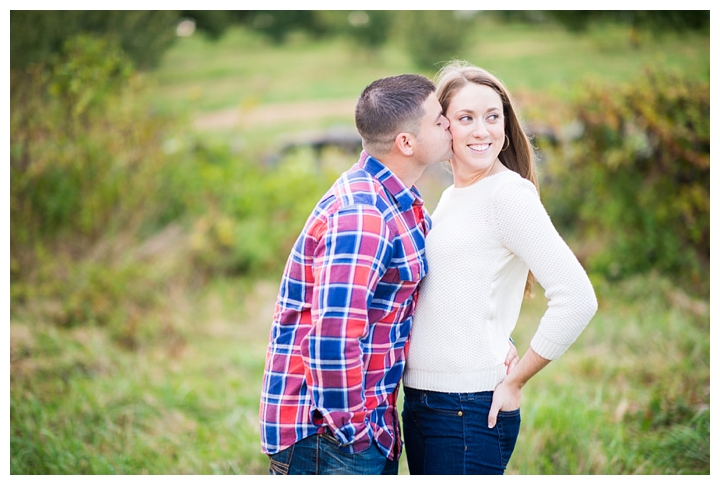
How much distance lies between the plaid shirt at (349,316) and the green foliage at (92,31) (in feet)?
14.9

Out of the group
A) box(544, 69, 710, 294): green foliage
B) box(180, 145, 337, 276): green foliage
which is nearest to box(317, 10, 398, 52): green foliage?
box(180, 145, 337, 276): green foliage

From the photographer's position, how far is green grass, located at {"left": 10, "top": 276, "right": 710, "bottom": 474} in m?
3.10

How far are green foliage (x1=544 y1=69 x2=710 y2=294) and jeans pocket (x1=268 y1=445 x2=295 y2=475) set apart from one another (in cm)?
469

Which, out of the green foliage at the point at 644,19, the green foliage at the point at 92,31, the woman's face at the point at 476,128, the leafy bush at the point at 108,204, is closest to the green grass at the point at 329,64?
the green foliage at the point at 644,19

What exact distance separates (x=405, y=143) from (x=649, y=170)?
4602 millimetres

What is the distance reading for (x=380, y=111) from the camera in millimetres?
1737

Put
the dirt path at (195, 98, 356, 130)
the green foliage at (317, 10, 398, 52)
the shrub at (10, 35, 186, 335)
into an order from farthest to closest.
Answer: the green foliage at (317, 10, 398, 52), the dirt path at (195, 98, 356, 130), the shrub at (10, 35, 186, 335)

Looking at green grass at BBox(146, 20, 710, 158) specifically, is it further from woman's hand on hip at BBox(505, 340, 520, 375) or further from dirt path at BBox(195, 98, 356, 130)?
woman's hand on hip at BBox(505, 340, 520, 375)

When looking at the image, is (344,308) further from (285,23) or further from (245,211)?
(285,23)

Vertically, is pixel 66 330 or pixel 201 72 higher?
pixel 201 72

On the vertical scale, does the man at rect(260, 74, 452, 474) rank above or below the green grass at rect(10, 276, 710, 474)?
above
